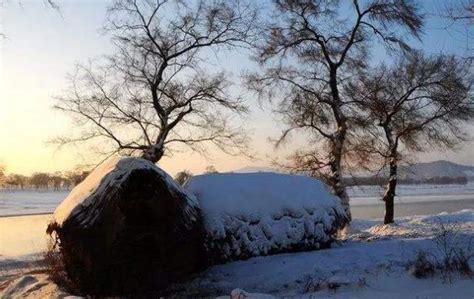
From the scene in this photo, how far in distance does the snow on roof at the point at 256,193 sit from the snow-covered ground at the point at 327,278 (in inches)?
45.7

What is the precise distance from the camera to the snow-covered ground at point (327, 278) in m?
7.91

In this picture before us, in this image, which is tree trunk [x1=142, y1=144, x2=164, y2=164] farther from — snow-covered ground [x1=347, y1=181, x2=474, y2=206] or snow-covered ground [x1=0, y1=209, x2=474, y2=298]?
snow-covered ground [x1=347, y1=181, x2=474, y2=206]

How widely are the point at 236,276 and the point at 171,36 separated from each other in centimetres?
1532

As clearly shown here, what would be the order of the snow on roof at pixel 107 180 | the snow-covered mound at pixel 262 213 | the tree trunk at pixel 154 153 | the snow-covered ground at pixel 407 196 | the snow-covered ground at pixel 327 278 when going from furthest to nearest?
the snow-covered ground at pixel 407 196, the tree trunk at pixel 154 153, the snow-covered mound at pixel 262 213, the snow on roof at pixel 107 180, the snow-covered ground at pixel 327 278

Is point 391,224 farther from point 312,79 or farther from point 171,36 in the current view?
point 171,36

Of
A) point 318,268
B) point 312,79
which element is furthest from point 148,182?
point 312,79

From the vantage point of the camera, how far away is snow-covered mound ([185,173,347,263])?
11.2m

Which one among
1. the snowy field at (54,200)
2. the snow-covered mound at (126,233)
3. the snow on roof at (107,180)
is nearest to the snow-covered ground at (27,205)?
the snowy field at (54,200)

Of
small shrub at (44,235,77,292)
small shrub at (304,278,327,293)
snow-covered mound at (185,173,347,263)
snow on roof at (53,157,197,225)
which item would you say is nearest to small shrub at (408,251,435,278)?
small shrub at (304,278,327,293)

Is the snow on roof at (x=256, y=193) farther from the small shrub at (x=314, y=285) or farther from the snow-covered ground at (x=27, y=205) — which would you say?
the snow-covered ground at (x=27, y=205)

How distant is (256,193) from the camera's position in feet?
40.3

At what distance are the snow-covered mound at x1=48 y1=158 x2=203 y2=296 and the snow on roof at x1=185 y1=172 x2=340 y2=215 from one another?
1588mm

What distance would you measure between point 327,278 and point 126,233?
11.3 feet

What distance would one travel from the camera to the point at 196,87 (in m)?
23.7
